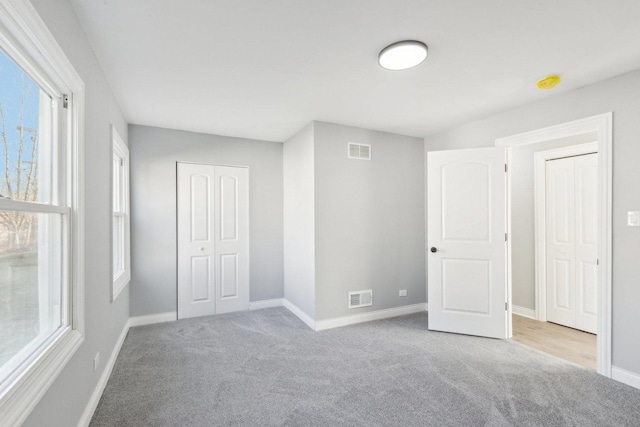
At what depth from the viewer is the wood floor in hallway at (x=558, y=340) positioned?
2.84 metres

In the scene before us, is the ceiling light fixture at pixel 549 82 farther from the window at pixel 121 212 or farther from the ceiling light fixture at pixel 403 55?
the window at pixel 121 212

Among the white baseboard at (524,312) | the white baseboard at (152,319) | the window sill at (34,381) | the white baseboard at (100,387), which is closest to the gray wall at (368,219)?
the white baseboard at (524,312)

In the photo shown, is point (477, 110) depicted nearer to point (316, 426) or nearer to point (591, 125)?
point (591, 125)

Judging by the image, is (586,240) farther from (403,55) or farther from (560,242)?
(403,55)

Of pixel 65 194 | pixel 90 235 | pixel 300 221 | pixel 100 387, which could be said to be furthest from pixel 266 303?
pixel 65 194

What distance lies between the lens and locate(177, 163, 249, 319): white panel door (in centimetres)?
394

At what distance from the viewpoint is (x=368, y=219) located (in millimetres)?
3881

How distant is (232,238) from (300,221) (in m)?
1.04

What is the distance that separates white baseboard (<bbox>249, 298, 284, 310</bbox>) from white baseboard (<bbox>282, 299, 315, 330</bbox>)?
0.20 ft

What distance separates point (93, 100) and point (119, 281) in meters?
1.73

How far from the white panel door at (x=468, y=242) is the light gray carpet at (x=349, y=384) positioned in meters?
0.23

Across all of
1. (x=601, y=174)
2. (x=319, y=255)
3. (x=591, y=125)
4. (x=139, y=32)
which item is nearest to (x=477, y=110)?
(x=591, y=125)

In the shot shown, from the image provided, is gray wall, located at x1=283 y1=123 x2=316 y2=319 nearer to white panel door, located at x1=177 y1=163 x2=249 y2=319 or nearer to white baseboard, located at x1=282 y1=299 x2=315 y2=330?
white baseboard, located at x1=282 y1=299 x2=315 y2=330

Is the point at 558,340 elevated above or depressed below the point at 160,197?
below
